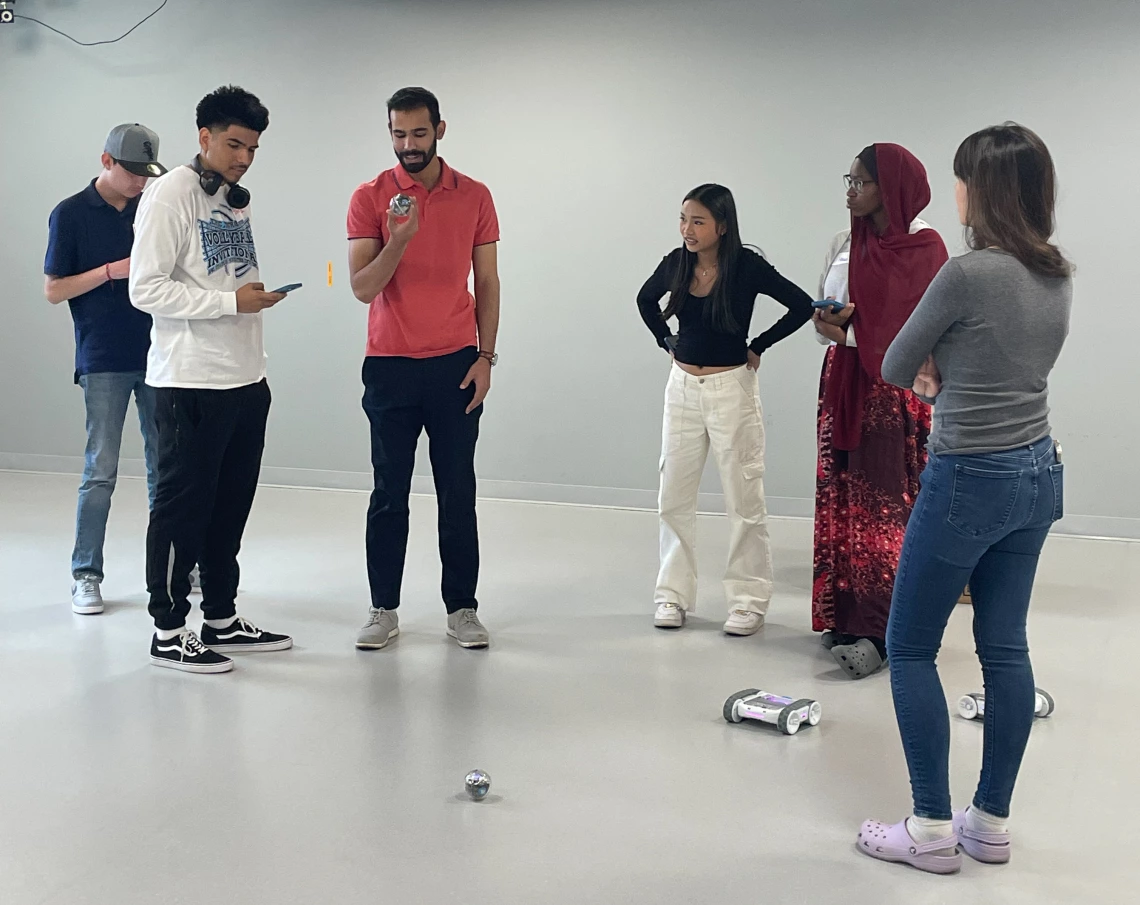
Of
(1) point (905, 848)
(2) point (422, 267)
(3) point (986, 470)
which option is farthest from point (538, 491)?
(3) point (986, 470)

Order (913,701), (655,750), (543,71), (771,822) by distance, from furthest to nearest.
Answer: (543,71) < (655,750) < (771,822) < (913,701)

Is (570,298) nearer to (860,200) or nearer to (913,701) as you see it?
(860,200)

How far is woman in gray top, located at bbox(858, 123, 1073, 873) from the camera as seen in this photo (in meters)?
2.14

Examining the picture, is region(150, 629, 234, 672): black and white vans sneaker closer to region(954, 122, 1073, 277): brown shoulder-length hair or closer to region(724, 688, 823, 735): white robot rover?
region(724, 688, 823, 735): white robot rover

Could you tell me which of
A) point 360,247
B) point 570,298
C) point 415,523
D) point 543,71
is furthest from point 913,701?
point 543,71

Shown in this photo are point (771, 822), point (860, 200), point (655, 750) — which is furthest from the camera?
point (860, 200)

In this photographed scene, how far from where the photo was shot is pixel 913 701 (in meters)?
2.26

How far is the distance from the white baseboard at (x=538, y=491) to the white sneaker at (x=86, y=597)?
7.90 feet

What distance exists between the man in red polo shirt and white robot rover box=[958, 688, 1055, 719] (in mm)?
1446

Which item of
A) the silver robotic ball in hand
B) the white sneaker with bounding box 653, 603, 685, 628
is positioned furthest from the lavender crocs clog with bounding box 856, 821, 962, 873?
the silver robotic ball in hand

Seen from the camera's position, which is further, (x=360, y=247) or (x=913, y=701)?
(x=360, y=247)

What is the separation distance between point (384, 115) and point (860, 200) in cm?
364

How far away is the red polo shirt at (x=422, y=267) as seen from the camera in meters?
3.56

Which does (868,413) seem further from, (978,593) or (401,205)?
(401,205)
